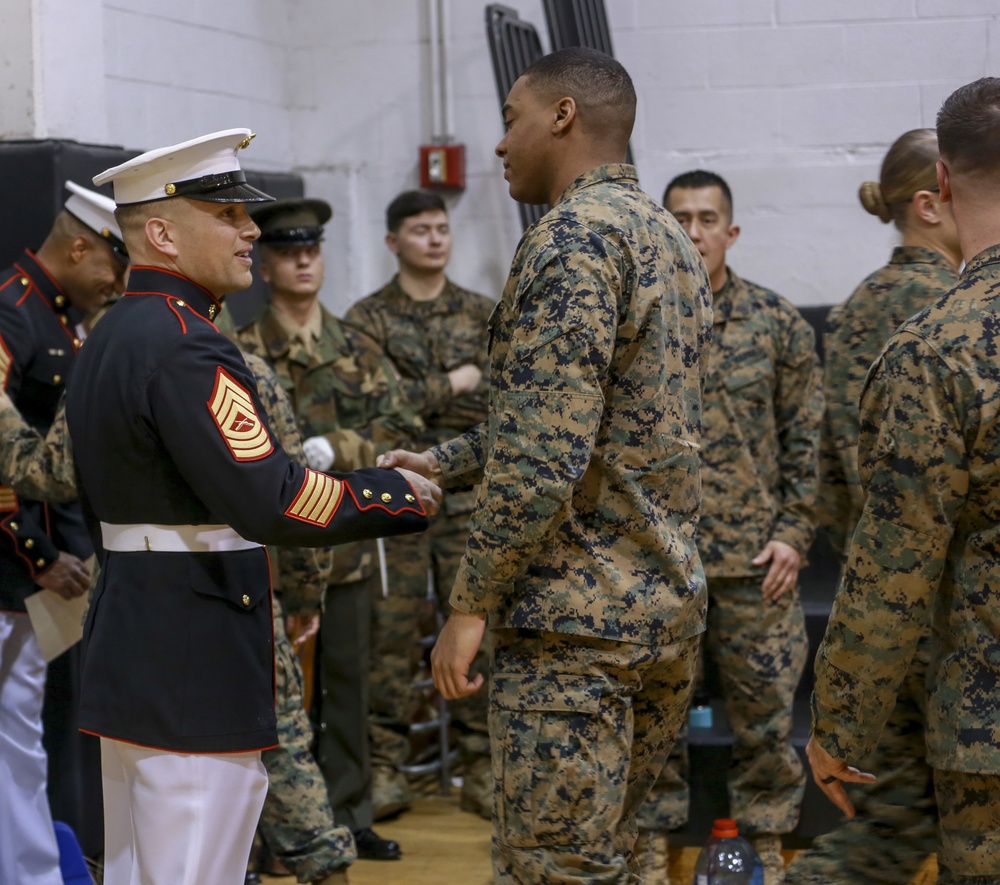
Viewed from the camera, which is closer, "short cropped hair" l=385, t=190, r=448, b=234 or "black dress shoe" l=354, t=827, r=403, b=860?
"black dress shoe" l=354, t=827, r=403, b=860

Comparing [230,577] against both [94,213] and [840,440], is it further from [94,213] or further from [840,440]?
[840,440]

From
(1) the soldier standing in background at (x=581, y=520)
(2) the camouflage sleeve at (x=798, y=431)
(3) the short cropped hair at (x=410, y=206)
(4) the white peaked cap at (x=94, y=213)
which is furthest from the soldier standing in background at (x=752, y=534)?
(4) the white peaked cap at (x=94, y=213)

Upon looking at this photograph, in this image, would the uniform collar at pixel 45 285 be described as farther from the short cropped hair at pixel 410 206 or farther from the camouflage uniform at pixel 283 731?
the short cropped hair at pixel 410 206

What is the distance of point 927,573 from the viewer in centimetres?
187

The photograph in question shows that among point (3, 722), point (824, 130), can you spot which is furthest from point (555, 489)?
point (824, 130)

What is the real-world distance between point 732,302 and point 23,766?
2198 millimetres

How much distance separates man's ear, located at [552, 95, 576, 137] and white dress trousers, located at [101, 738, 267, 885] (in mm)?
1139

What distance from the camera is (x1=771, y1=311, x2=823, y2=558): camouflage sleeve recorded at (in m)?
3.60

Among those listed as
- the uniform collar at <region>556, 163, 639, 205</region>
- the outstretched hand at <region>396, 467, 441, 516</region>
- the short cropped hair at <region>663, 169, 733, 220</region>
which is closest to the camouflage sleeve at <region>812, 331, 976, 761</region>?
the uniform collar at <region>556, 163, 639, 205</region>

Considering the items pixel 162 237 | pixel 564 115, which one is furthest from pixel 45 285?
pixel 564 115

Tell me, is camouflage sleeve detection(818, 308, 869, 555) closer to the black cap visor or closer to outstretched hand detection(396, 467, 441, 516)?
outstretched hand detection(396, 467, 441, 516)

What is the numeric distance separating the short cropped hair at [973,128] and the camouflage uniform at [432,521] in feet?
8.33

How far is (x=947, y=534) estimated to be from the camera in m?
1.85

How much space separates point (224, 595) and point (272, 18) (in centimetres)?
357
